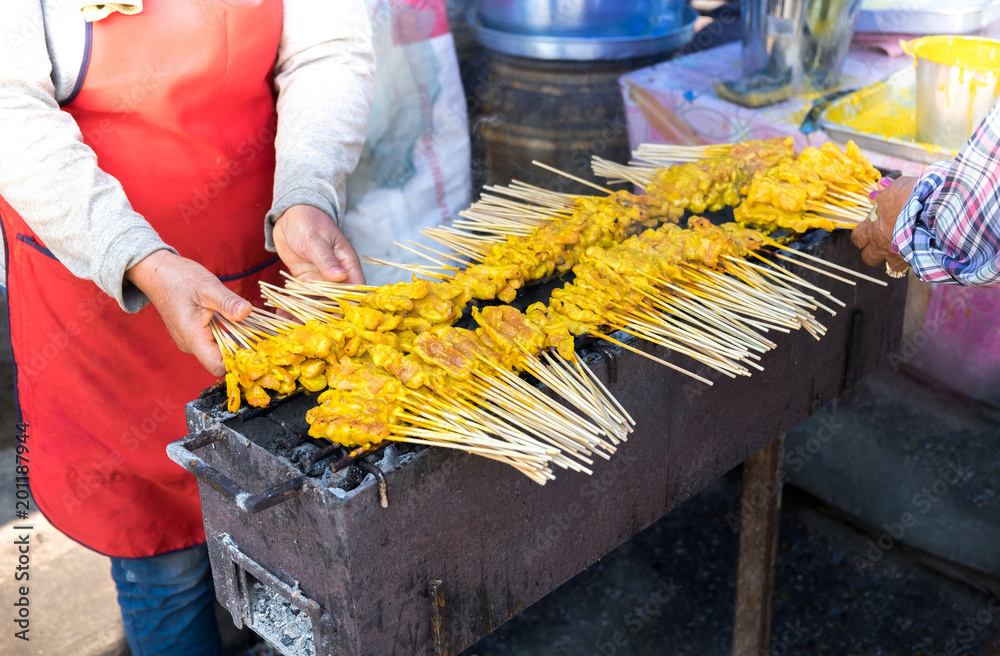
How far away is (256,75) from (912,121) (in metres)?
2.95

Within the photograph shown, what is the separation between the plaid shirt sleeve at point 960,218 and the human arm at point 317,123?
146 centimetres

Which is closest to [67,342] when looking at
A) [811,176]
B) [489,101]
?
[811,176]

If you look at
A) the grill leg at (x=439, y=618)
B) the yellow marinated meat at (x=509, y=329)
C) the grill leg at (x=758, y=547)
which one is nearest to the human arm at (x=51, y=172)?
the yellow marinated meat at (x=509, y=329)

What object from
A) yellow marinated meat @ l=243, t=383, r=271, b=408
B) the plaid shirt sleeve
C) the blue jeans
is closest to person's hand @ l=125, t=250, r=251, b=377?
yellow marinated meat @ l=243, t=383, r=271, b=408

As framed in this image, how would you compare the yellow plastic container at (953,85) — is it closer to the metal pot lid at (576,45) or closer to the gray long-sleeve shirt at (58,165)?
the metal pot lid at (576,45)

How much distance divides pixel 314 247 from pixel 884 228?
1581mm

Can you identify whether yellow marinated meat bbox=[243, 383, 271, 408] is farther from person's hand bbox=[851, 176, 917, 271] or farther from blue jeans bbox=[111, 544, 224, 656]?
person's hand bbox=[851, 176, 917, 271]

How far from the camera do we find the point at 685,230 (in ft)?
7.94

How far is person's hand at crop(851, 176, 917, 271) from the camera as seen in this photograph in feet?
7.83

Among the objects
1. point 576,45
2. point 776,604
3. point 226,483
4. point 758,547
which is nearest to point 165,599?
point 226,483

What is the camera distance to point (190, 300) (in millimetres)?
2076

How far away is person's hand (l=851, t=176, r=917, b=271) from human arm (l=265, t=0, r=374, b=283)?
4.74 ft

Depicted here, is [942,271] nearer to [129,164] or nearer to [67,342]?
[129,164]

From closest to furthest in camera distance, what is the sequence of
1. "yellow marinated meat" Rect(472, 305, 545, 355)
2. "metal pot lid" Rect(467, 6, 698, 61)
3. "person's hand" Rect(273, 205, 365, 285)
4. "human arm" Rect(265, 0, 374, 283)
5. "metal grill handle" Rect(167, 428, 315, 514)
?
"metal grill handle" Rect(167, 428, 315, 514)
"yellow marinated meat" Rect(472, 305, 545, 355)
"person's hand" Rect(273, 205, 365, 285)
"human arm" Rect(265, 0, 374, 283)
"metal pot lid" Rect(467, 6, 698, 61)
